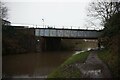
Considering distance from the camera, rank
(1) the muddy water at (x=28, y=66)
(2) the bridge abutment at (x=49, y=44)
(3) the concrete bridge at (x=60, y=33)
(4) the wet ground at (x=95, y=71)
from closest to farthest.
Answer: (4) the wet ground at (x=95, y=71) < (1) the muddy water at (x=28, y=66) < (3) the concrete bridge at (x=60, y=33) < (2) the bridge abutment at (x=49, y=44)

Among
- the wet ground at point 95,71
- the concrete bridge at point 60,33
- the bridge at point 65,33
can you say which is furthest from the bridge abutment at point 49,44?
the wet ground at point 95,71

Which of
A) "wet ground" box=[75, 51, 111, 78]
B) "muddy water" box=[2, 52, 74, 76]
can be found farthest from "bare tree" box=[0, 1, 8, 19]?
"wet ground" box=[75, 51, 111, 78]

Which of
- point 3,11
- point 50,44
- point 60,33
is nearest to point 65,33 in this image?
point 60,33

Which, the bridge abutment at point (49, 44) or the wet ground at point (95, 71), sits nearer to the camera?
the wet ground at point (95, 71)

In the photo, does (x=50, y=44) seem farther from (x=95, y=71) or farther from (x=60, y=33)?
(x=95, y=71)

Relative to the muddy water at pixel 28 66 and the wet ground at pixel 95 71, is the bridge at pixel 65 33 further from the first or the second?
the wet ground at pixel 95 71

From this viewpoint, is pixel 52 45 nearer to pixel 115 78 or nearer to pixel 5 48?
pixel 5 48

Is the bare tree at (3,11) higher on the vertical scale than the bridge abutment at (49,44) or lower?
higher

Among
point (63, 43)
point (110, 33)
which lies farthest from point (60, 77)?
point (63, 43)

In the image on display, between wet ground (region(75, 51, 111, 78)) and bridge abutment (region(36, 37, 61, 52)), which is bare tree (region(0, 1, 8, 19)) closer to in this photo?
bridge abutment (region(36, 37, 61, 52))

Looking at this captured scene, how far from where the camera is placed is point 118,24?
23203 mm

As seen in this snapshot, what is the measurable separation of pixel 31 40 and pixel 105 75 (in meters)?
39.9

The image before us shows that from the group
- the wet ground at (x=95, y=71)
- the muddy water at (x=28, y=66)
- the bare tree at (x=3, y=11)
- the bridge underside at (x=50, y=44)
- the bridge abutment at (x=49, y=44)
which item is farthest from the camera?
the bridge underside at (x=50, y=44)

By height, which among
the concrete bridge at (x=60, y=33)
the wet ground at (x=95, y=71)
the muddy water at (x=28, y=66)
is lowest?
the muddy water at (x=28, y=66)
